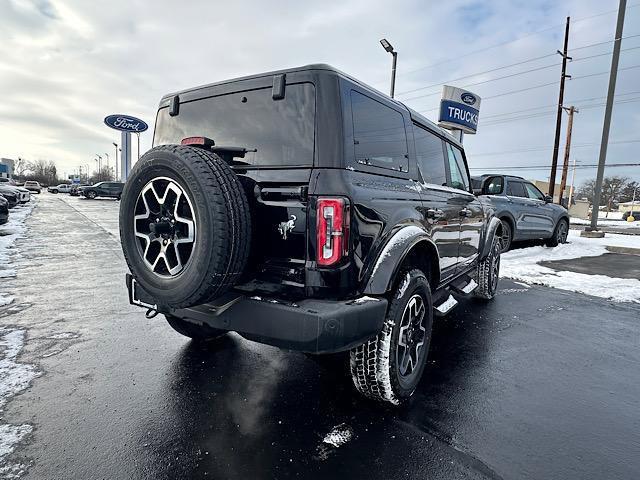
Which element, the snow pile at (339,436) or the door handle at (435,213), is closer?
the snow pile at (339,436)

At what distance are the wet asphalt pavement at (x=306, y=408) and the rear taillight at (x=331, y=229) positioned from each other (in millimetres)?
1066

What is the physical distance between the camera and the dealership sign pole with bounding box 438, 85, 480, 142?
580 inches

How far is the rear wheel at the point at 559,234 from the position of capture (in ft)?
34.6

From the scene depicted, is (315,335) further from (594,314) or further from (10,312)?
(594,314)

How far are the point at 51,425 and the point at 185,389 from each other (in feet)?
2.56

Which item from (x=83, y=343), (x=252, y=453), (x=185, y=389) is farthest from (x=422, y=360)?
(x=83, y=343)

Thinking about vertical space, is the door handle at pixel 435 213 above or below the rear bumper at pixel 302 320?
above

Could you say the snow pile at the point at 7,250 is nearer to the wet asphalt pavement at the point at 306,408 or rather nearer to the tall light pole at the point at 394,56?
the wet asphalt pavement at the point at 306,408

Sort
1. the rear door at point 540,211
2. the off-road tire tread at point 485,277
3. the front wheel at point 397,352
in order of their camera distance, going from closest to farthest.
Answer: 1. the front wheel at point 397,352
2. the off-road tire tread at point 485,277
3. the rear door at point 540,211

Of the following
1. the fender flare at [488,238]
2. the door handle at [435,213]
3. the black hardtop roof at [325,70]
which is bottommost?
the fender flare at [488,238]

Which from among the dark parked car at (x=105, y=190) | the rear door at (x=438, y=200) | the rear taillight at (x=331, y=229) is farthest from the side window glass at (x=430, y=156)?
the dark parked car at (x=105, y=190)

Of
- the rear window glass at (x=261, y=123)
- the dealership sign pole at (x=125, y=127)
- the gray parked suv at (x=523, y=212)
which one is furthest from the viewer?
the dealership sign pole at (x=125, y=127)

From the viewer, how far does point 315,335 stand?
6.51ft

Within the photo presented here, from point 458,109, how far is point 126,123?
26857mm
